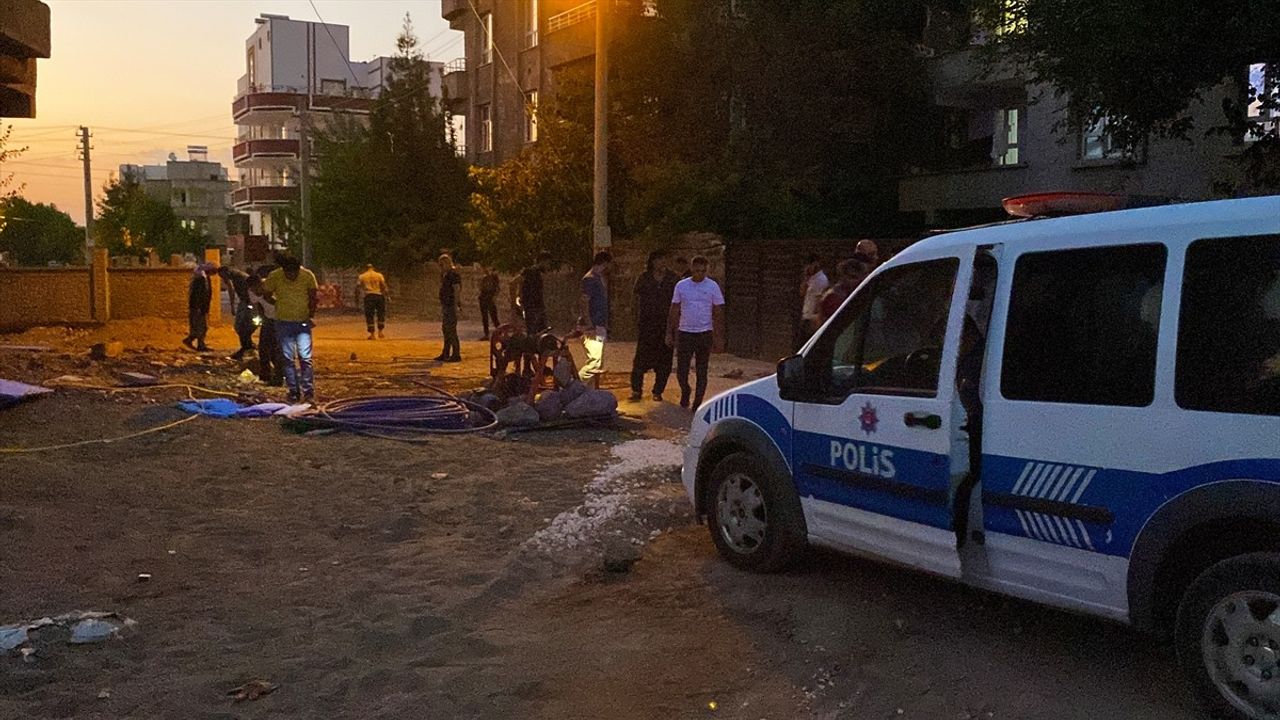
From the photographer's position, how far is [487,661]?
482 cm

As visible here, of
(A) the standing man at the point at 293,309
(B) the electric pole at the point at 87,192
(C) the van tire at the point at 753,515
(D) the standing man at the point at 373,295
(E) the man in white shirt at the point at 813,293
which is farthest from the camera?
(B) the electric pole at the point at 87,192

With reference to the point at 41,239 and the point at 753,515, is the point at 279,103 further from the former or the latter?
the point at 753,515

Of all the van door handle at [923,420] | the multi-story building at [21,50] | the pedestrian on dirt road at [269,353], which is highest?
the multi-story building at [21,50]

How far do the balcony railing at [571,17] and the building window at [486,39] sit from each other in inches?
178

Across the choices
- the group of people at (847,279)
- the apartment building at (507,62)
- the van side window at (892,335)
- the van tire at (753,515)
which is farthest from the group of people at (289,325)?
the apartment building at (507,62)

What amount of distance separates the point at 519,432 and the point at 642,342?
233 cm

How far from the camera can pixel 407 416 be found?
10.8 meters

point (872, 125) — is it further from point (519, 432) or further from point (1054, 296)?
point (1054, 296)

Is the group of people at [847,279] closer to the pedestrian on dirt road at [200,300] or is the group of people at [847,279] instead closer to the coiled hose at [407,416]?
the coiled hose at [407,416]

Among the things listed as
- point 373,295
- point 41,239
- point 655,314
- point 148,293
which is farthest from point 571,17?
point 41,239

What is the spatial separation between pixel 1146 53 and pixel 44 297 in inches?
880

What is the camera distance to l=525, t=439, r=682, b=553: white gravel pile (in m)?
6.82

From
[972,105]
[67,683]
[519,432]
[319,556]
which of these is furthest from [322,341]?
[67,683]

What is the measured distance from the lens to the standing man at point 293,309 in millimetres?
11914
